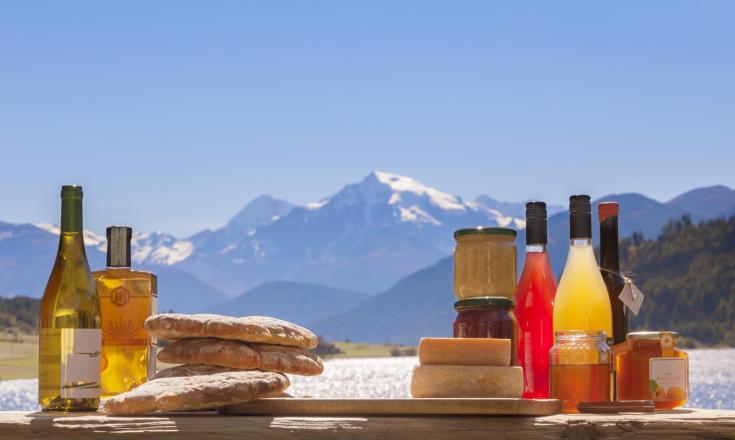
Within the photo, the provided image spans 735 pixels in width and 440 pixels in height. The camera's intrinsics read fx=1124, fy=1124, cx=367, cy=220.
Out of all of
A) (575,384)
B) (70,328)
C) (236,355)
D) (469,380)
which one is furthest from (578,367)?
(70,328)

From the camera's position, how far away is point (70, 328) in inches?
158

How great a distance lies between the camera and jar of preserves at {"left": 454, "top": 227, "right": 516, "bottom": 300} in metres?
3.80

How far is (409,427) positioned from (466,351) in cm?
31

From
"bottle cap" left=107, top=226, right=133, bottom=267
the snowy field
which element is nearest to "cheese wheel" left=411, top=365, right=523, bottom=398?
"bottle cap" left=107, top=226, right=133, bottom=267

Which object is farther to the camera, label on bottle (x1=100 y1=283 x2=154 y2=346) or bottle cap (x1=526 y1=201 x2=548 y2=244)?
label on bottle (x1=100 y1=283 x2=154 y2=346)

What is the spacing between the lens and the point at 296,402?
147 inches

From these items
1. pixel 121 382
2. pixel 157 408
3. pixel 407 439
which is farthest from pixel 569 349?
pixel 121 382

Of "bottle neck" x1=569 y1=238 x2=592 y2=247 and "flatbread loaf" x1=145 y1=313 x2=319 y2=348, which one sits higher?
"bottle neck" x1=569 y1=238 x2=592 y2=247

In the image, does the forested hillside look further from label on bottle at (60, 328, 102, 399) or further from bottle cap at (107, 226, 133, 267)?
label on bottle at (60, 328, 102, 399)

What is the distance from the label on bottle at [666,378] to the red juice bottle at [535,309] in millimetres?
363

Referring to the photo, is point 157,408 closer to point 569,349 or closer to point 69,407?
point 69,407

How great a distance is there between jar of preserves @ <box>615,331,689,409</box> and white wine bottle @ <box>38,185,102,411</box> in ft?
6.13

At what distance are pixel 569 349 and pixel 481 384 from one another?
1.13 feet

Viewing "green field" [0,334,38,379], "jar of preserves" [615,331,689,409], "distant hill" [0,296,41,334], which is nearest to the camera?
"jar of preserves" [615,331,689,409]
